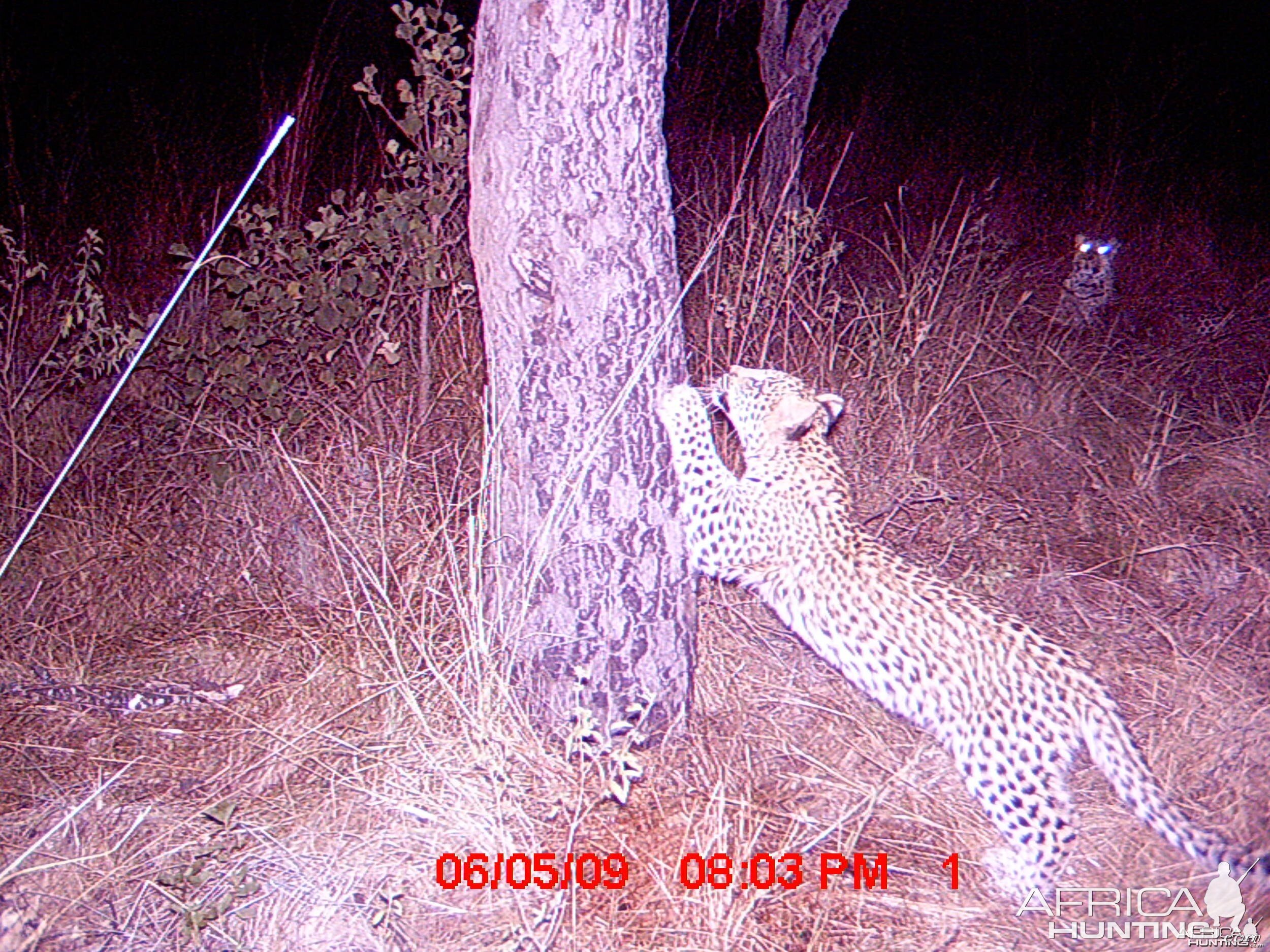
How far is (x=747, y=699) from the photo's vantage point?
3.31 m

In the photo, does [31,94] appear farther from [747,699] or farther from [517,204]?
[747,699]

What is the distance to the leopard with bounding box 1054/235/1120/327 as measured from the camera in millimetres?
6180

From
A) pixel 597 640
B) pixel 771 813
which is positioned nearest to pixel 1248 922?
pixel 771 813

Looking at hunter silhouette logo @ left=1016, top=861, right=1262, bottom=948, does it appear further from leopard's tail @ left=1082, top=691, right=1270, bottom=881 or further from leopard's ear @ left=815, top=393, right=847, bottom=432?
leopard's ear @ left=815, top=393, right=847, bottom=432

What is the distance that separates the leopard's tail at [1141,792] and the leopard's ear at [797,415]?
1.18m

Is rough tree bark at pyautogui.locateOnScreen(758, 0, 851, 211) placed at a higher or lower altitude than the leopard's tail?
higher

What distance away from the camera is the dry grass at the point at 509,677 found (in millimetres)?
2566

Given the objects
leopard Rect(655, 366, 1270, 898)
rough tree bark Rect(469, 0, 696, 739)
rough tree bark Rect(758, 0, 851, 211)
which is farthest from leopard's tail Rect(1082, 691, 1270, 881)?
rough tree bark Rect(758, 0, 851, 211)

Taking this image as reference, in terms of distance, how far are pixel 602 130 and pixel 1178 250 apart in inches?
243

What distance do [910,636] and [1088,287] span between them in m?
4.09
